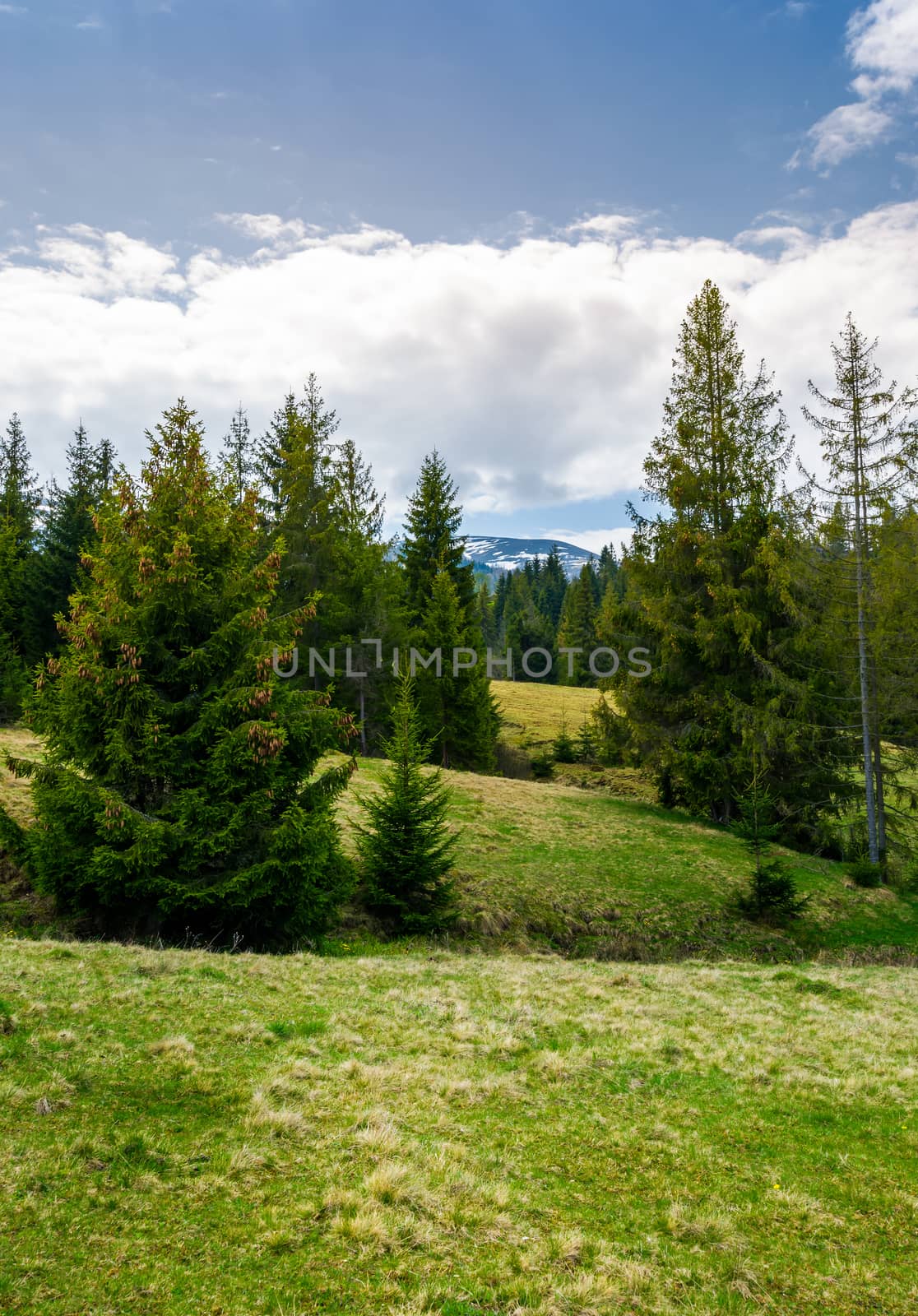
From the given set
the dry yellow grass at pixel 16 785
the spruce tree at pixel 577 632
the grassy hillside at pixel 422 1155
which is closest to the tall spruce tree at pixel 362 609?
the dry yellow grass at pixel 16 785

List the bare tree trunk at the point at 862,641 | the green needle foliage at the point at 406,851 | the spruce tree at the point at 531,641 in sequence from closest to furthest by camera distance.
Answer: the green needle foliage at the point at 406,851 → the bare tree trunk at the point at 862,641 → the spruce tree at the point at 531,641

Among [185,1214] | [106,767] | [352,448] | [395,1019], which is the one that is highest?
[352,448]

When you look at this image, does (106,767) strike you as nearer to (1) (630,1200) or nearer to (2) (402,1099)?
(2) (402,1099)

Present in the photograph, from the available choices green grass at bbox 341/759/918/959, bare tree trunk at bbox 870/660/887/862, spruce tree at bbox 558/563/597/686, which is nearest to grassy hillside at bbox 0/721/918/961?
green grass at bbox 341/759/918/959

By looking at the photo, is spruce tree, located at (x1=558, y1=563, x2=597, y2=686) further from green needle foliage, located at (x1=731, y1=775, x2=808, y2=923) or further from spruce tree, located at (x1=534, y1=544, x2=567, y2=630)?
green needle foliage, located at (x1=731, y1=775, x2=808, y2=923)

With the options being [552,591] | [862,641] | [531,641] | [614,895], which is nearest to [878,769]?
[862,641]

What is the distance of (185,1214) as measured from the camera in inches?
185

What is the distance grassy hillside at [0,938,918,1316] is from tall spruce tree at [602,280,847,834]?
1661cm

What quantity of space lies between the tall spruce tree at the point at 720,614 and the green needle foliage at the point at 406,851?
44.3 feet

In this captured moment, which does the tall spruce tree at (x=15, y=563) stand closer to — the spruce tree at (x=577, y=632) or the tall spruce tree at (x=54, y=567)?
the tall spruce tree at (x=54, y=567)

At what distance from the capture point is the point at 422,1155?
5730mm

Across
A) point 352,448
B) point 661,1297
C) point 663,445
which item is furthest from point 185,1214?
point 352,448

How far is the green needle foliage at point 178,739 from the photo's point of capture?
12.3m

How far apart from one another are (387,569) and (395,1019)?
26915 millimetres
